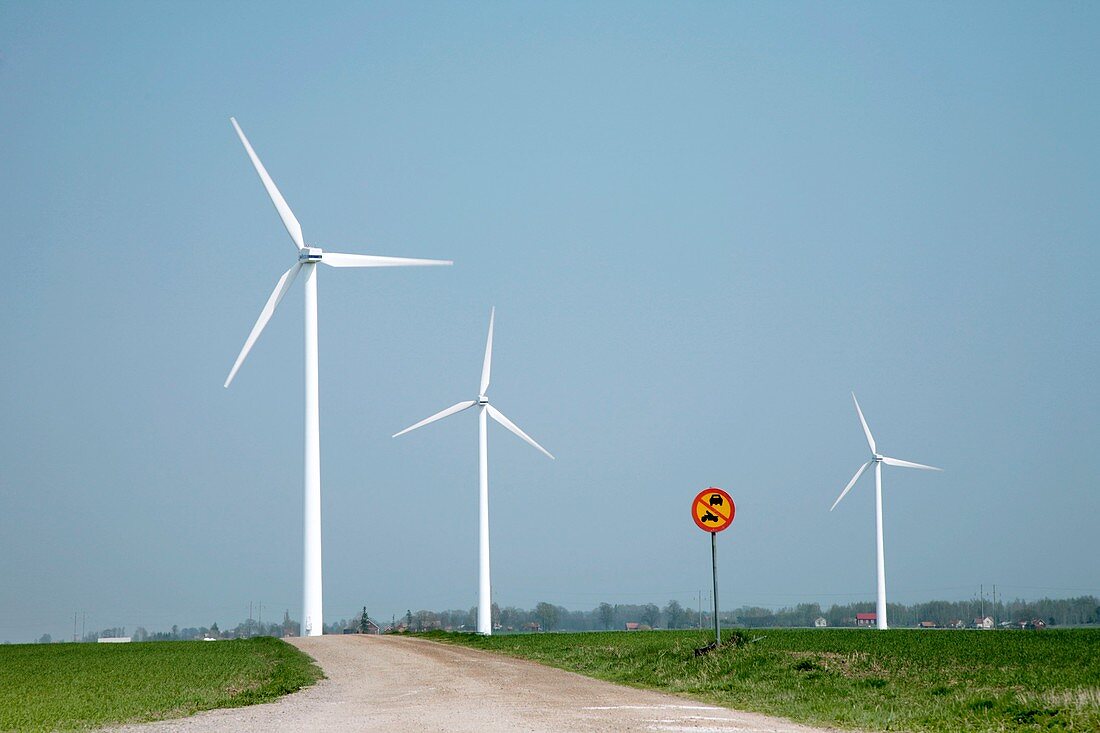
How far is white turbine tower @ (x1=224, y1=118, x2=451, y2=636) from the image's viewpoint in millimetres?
62438

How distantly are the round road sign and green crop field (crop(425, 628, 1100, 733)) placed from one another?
3.51 metres

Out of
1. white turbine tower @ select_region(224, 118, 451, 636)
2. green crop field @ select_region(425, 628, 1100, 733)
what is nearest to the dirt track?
green crop field @ select_region(425, 628, 1100, 733)

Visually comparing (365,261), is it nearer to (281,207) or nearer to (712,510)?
(281,207)

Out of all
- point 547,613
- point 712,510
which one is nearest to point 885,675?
point 712,510

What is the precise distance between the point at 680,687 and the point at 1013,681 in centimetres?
780

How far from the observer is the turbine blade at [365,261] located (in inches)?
2736

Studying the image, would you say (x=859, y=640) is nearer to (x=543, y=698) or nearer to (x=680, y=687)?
(x=680, y=687)

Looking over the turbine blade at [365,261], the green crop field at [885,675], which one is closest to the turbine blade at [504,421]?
the turbine blade at [365,261]

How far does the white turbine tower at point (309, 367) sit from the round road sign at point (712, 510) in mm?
30198

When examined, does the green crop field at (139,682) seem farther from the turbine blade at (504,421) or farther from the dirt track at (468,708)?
the turbine blade at (504,421)

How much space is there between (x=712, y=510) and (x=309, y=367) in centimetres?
3374

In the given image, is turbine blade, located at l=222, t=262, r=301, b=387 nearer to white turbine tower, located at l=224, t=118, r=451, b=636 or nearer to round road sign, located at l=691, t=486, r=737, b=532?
white turbine tower, located at l=224, t=118, r=451, b=636

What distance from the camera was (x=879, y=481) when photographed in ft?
312

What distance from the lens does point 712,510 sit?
36.1 m
